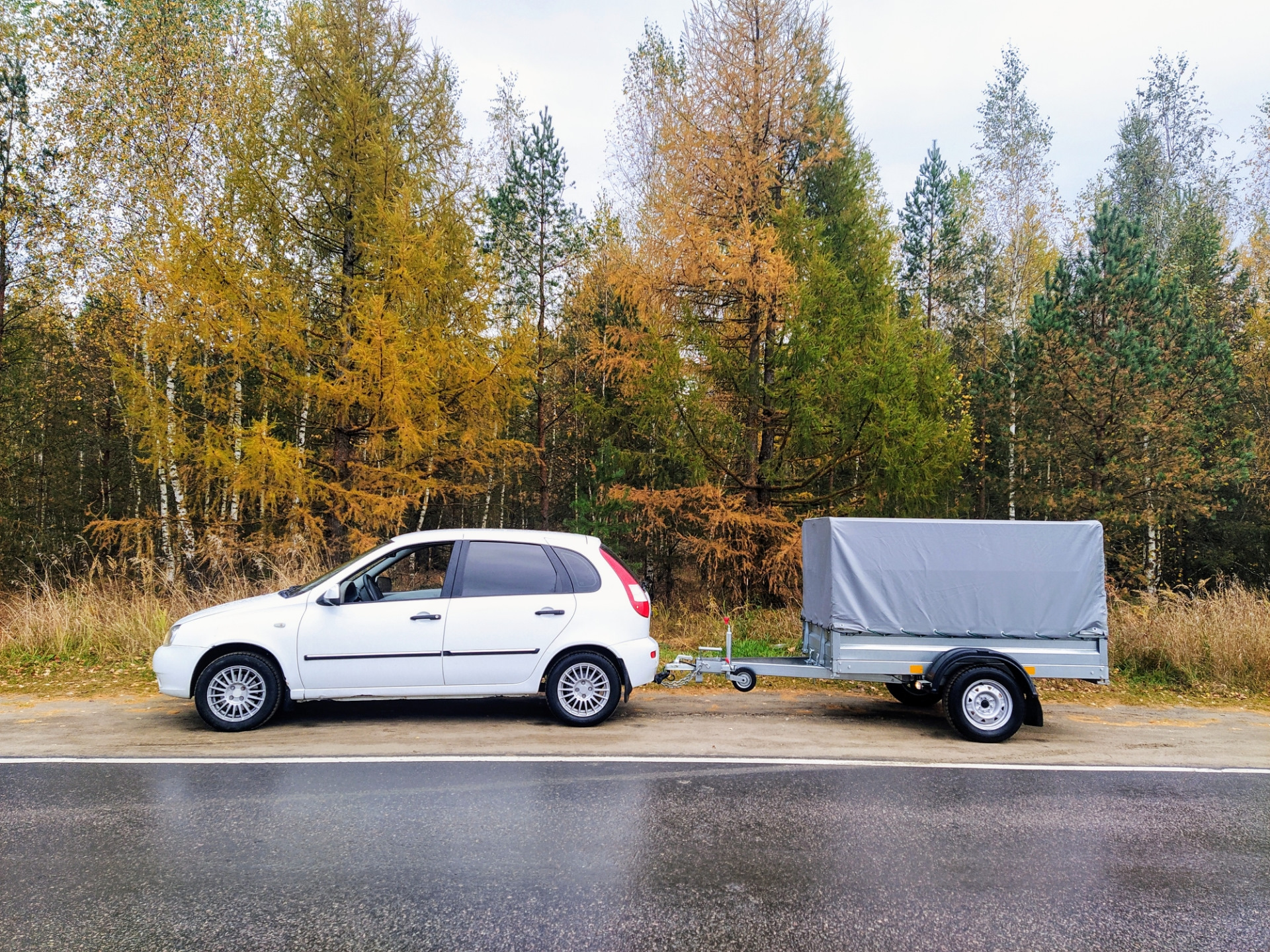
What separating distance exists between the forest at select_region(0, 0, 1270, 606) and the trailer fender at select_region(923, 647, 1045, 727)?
23.5 feet

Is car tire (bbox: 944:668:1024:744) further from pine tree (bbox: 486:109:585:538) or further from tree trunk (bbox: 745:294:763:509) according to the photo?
pine tree (bbox: 486:109:585:538)

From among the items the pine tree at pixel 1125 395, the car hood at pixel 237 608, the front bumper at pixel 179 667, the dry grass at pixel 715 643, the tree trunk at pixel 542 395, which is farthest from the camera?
the tree trunk at pixel 542 395

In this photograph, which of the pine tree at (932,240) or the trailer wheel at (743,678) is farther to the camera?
the pine tree at (932,240)

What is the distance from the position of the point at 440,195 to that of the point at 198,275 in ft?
15.7

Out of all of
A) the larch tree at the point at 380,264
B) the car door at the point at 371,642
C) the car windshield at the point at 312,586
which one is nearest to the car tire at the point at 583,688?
the car door at the point at 371,642

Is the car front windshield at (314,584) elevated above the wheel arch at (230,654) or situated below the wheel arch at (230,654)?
above

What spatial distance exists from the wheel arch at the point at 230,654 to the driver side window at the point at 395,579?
2.71 ft

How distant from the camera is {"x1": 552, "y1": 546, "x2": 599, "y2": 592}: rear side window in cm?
745

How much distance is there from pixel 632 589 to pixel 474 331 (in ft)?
31.4

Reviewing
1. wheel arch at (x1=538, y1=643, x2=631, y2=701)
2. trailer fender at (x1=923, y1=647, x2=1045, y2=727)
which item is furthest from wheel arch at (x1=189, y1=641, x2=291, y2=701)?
trailer fender at (x1=923, y1=647, x2=1045, y2=727)

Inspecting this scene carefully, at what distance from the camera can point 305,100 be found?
49.4 feet

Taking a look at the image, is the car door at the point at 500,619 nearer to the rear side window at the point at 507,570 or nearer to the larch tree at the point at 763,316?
the rear side window at the point at 507,570

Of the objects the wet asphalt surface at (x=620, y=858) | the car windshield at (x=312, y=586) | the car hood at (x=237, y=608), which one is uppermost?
the car windshield at (x=312, y=586)

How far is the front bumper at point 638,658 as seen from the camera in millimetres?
7332
